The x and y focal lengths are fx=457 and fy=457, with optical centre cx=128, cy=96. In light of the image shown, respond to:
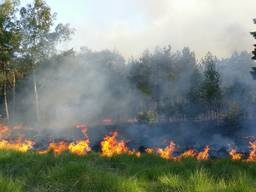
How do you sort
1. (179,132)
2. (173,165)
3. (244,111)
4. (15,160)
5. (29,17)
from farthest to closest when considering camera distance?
1. (29,17)
2. (244,111)
3. (179,132)
4. (15,160)
5. (173,165)

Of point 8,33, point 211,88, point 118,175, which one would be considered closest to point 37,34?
point 8,33

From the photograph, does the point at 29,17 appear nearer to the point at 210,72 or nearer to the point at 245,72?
the point at 210,72

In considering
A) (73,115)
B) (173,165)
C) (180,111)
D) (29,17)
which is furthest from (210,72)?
(173,165)

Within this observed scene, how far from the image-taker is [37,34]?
33.3 meters

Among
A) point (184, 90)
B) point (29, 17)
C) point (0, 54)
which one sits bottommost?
point (184, 90)

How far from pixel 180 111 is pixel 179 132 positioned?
9.91m

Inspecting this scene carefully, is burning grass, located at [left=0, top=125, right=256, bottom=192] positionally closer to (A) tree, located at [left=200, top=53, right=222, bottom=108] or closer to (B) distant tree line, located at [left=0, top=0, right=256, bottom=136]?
(B) distant tree line, located at [left=0, top=0, right=256, bottom=136]

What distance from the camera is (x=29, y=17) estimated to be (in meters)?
33.5

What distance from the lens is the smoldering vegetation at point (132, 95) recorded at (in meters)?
33.2

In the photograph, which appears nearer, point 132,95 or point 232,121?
point 232,121

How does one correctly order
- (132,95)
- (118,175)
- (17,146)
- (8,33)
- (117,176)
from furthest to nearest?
(132,95), (8,33), (17,146), (118,175), (117,176)

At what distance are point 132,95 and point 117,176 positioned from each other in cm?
3239

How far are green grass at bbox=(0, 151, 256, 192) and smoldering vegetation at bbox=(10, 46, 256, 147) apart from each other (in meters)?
18.6

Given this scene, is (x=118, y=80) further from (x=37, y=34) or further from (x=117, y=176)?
(x=117, y=176)
